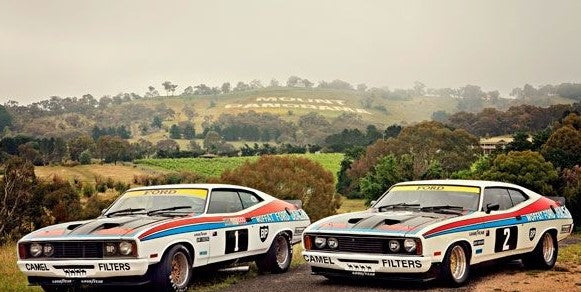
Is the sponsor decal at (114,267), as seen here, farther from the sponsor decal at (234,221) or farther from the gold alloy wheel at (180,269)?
the sponsor decal at (234,221)

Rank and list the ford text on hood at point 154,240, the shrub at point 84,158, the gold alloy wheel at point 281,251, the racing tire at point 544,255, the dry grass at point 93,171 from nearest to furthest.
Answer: the ford text on hood at point 154,240
the racing tire at point 544,255
the gold alloy wheel at point 281,251
the dry grass at point 93,171
the shrub at point 84,158

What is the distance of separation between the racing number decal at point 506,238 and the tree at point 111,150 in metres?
119

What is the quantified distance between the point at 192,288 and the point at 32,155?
110 meters

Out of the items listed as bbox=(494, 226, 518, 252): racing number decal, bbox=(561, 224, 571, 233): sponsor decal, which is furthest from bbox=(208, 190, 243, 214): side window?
bbox=(561, 224, 571, 233): sponsor decal

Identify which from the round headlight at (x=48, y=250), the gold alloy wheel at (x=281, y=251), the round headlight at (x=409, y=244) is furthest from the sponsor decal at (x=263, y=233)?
the round headlight at (x=48, y=250)

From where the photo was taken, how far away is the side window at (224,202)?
1070 cm

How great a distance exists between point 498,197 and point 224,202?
425 cm

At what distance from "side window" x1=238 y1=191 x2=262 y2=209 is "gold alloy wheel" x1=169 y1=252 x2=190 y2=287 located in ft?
6.25

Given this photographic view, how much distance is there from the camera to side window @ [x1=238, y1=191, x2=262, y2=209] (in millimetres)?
11512

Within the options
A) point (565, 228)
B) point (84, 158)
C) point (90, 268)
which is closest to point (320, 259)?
point (90, 268)

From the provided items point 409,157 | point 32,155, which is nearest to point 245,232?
point 409,157

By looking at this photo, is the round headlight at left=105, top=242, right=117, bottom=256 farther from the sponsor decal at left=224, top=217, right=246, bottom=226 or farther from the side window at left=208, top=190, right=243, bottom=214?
the sponsor decal at left=224, top=217, right=246, bottom=226

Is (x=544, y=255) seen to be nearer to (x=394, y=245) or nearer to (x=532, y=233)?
(x=532, y=233)

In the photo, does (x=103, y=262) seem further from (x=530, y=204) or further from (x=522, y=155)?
(x=522, y=155)
